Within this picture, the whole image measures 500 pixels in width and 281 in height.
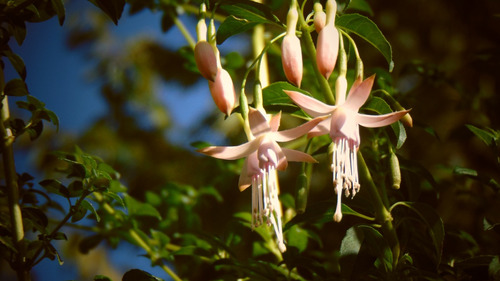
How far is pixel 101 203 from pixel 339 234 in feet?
2.83

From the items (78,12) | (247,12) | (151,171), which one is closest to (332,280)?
(247,12)

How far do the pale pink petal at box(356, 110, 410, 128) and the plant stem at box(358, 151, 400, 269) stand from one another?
6 centimetres

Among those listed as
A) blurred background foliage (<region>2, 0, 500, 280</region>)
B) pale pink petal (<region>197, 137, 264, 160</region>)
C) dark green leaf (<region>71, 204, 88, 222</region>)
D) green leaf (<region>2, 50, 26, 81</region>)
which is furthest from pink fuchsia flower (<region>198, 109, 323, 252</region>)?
green leaf (<region>2, 50, 26, 81</region>)

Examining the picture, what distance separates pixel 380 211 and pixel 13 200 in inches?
17.4

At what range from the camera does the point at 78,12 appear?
9.18 feet

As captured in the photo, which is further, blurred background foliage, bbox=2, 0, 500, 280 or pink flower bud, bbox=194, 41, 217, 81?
blurred background foliage, bbox=2, 0, 500, 280

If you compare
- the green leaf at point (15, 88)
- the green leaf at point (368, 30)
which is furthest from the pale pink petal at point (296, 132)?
the green leaf at point (15, 88)

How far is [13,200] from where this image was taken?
0.57 meters

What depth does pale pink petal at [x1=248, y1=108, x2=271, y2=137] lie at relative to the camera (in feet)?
1.52

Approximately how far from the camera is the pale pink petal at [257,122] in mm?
463

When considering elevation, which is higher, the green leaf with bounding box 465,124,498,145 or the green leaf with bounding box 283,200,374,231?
the green leaf with bounding box 465,124,498,145

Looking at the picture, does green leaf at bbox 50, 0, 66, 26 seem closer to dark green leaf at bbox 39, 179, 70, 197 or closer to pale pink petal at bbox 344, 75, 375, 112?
dark green leaf at bbox 39, 179, 70, 197

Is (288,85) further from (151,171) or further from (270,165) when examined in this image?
(151,171)

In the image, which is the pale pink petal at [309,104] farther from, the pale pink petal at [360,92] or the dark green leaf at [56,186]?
the dark green leaf at [56,186]
